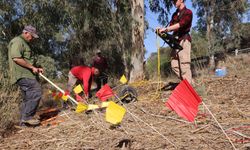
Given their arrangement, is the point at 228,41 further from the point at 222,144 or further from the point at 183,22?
the point at 222,144

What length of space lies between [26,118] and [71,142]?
153cm

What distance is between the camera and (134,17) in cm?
1011

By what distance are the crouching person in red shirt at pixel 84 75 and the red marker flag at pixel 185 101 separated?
2775 millimetres

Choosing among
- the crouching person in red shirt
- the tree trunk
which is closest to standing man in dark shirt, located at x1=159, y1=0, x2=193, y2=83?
the crouching person in red shirt

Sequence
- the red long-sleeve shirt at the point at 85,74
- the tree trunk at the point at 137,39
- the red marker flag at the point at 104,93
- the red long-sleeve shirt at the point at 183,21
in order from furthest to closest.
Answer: the tree trunk at the point at 137,39
the red long-sleeve shirt at the point at 85,74
the red marker flag at the point at 104,93
the red long-sleeve shirt at the point at 183,21

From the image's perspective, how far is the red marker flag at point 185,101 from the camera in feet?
13.9

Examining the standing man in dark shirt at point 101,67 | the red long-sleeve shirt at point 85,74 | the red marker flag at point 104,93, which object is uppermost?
the red long-sleeve shirt at point 85,74

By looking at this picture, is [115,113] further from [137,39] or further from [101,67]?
[101,67]

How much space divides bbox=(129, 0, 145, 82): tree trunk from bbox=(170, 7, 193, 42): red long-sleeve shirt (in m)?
4.01

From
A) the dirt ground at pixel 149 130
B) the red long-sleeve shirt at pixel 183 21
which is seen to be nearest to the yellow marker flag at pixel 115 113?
the dirt ground at pixel 149 130

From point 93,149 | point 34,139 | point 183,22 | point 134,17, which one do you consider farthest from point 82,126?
point 134,17

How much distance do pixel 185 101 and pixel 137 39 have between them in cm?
601

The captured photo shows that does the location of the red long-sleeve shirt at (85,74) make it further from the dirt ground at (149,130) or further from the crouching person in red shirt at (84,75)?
the dirt ground at (149,130)

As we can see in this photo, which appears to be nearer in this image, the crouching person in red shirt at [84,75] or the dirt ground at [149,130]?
the dirt ground at [149,130]
